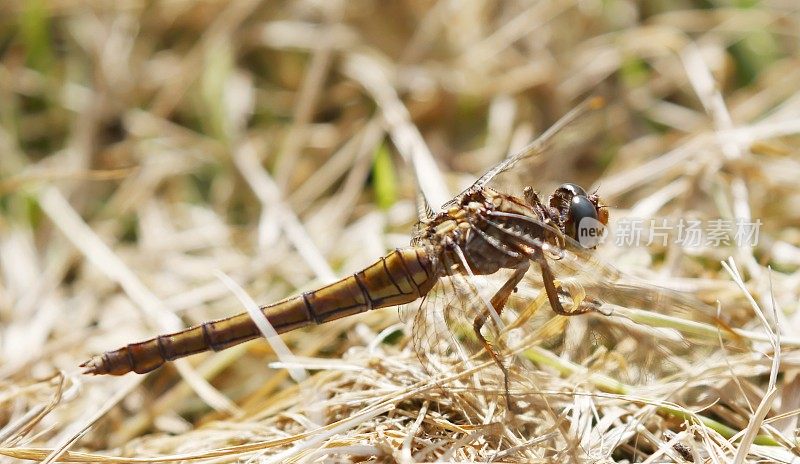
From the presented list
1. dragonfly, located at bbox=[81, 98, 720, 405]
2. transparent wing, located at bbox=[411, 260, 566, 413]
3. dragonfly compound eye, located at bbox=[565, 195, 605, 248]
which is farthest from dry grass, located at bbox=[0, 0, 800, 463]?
dragonfly compound eye, located at bbox=[565, 195, 605, 248]

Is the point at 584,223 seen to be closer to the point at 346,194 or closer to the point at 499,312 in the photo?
the point at 499,312

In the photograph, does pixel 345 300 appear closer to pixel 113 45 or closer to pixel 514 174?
pixel 514 174

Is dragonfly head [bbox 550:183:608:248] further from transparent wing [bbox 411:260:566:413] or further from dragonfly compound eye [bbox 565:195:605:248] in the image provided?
transparent wing [bbox 411:260:566:413]

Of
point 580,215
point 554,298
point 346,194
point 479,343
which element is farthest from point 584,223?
point 346,194

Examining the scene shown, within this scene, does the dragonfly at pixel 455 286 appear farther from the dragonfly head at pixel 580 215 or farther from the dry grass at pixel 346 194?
the dry grass at pixel 346 194

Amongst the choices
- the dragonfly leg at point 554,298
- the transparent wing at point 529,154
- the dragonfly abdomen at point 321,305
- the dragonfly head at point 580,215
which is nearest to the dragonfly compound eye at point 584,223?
the dragonfly head at point 580,215

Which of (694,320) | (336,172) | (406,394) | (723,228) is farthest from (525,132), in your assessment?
(406,394)
